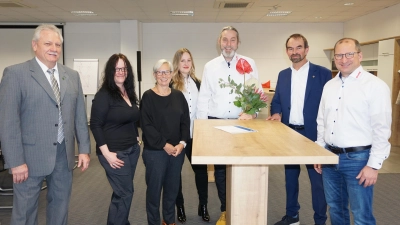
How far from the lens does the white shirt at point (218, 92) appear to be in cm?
296

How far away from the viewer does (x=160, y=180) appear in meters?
2.64

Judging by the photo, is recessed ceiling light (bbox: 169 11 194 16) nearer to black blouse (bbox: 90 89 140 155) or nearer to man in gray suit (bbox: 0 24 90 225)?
black blouse (bbox: 90 89 140 155)

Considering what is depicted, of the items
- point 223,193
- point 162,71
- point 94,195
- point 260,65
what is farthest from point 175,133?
point 260,65

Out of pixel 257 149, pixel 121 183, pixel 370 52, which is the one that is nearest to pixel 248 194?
pixel 257 149

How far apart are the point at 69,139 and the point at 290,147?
Answer: 1456 mm

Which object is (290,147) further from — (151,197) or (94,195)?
(94,195)

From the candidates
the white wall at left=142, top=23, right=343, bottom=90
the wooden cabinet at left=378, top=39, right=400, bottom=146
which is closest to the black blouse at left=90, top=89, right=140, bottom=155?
the wooden cabinet at left=378, top=39, right=400, bottom=146

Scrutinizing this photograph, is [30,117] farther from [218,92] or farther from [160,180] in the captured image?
[218,92]

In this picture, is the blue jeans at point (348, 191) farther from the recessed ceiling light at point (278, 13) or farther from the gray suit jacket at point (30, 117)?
the recessed ceiling light at point (278, 13)

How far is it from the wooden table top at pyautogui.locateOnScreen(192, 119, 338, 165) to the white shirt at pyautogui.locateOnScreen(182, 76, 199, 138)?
951 millimetres

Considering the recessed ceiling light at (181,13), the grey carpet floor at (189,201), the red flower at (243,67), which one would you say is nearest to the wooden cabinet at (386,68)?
the grey carpet floor at (189,201)

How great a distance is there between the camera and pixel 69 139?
227 cm

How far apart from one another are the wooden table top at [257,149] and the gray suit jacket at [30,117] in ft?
3.00

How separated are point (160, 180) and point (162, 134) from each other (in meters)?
0.36
